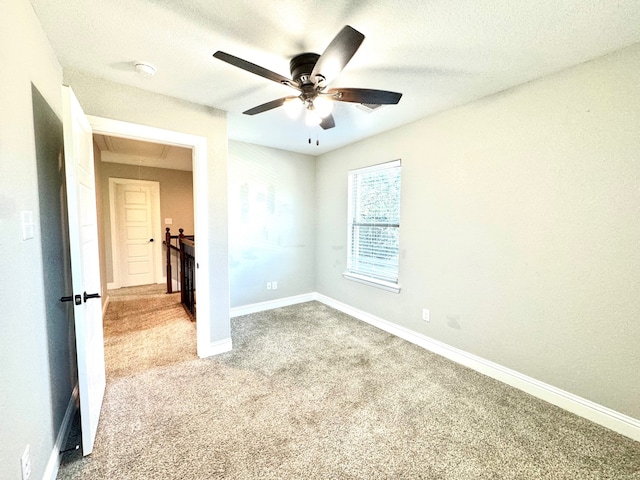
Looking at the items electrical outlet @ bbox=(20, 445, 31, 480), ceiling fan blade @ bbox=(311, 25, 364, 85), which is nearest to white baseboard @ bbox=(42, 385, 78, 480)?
electrical outlet @ bbox=(20, 445, 31, 480)

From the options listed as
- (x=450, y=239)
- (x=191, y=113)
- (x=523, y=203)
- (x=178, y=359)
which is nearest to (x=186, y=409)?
(x=178, y=359)

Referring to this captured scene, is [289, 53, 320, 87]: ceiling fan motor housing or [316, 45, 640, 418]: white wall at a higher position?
[289, 53, 320, 87]: ceiling fan motor housing

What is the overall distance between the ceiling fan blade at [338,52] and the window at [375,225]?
1828 millimetres

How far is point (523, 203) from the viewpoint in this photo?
2.12 m

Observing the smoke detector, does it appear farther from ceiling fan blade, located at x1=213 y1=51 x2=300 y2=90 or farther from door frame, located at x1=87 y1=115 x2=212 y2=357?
ceiling fan blade, located at x1=213 y1=51 x2=300 y2=90

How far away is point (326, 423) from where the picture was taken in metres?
1.77

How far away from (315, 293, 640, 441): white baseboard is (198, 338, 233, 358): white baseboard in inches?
71.3

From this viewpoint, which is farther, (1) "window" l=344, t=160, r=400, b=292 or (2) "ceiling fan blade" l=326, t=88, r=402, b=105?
(1) "window" l=344, t=160, r=400, b=292

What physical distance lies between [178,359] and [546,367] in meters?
3.09

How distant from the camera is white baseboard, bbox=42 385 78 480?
133 centimetres

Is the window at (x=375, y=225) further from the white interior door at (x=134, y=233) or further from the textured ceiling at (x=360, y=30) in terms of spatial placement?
the white interior door at (x=134, y=233)

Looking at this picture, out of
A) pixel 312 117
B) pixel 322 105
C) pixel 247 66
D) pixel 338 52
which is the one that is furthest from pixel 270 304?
pixel 338 52

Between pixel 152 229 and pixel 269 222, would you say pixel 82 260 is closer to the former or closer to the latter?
pixel 269 222

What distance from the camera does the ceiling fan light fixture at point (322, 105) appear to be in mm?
1720
